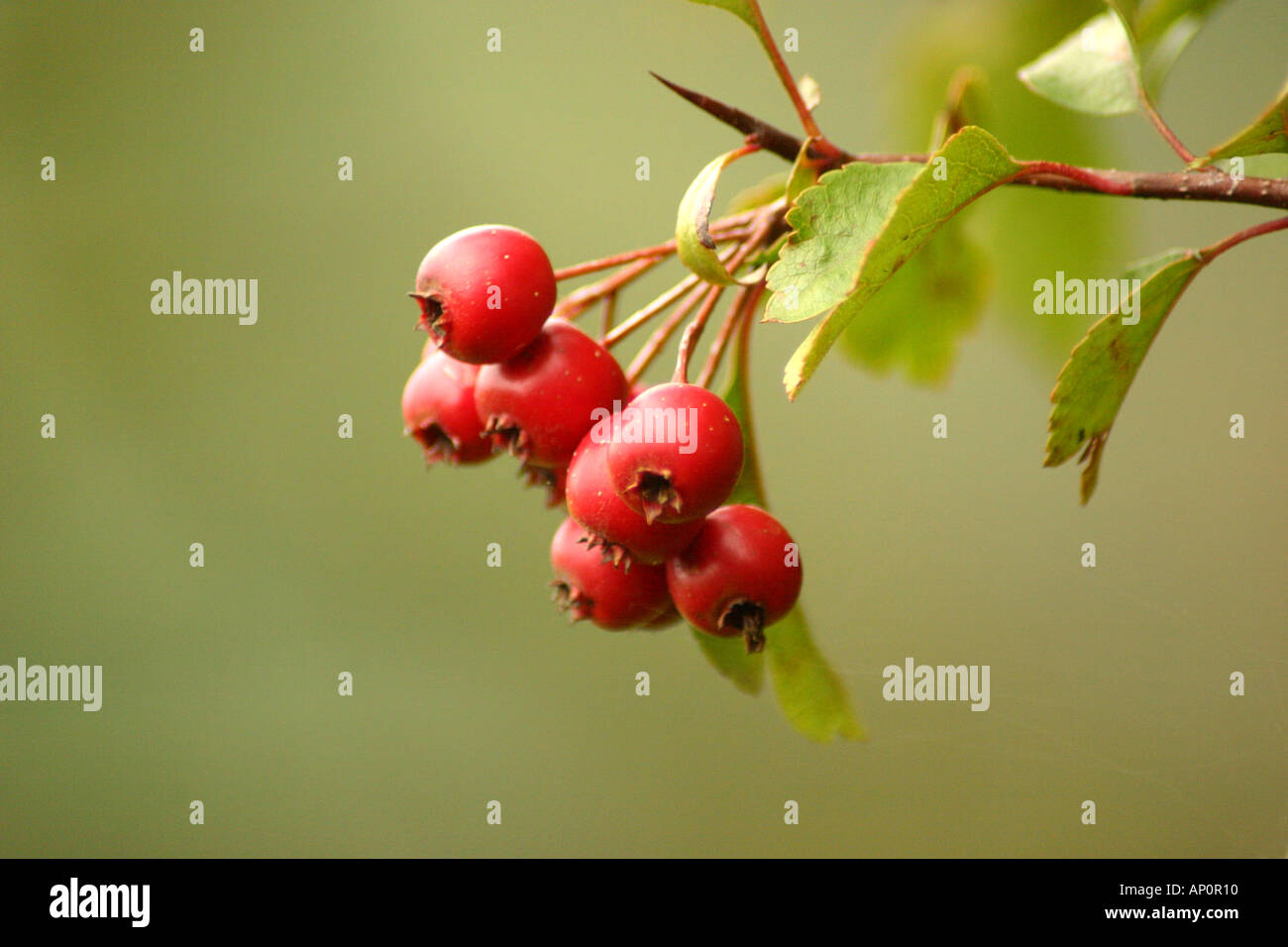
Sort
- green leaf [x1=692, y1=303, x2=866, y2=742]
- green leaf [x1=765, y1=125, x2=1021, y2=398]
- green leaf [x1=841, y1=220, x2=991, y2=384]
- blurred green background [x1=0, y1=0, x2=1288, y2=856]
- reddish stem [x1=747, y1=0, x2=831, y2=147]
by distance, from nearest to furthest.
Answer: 1. green leaf [x1=765, y1=125, x2=1021, y2=398]
2. reddish stem [x1=747, y1=0, x2=831, y2=147]
3. green leaf [x1=692, y1=303, x2=866, y2=742]
4. green leaf [x1=841, y1=220, x2=991, y2=384]
5. blurred green background [x1=0, y1=0, x2=1288, y2=856]

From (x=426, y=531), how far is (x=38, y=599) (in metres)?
0.69

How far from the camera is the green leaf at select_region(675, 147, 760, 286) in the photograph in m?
0.43

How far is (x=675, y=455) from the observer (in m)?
0.42

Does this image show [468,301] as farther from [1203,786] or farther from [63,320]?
[63,320]

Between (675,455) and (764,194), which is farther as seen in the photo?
(764,194)

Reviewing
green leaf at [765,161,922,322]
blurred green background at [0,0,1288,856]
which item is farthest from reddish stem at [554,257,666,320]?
blurred green background at [0,0,1288,856]

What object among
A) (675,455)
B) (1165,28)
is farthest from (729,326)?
(1165,28)

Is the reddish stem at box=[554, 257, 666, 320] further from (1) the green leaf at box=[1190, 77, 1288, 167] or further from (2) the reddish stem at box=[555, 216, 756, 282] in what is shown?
(1) the green leaf at box=[1190, 77, 1288, 167]

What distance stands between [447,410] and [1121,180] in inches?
13.8

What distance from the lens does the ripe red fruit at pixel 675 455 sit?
425 mm

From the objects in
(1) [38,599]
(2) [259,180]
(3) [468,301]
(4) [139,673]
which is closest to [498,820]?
(4) [139,673]

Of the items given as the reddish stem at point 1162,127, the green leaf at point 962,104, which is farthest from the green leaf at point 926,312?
the reddish stem at point 1162,127

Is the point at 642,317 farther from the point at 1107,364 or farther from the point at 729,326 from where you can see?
the point at 1107,364

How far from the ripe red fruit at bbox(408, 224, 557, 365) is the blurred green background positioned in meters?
0.90
